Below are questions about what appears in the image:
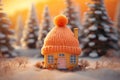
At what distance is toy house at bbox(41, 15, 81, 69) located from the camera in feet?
69.3

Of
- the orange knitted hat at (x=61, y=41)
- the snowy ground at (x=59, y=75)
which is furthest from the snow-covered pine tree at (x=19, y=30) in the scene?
the snowy ground at (x=59, y=75)

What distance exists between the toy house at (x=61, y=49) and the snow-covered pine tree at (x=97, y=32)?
11576 millimetres

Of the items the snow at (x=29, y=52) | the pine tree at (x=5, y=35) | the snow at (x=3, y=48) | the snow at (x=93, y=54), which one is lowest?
the snow at (x=29, y=52)

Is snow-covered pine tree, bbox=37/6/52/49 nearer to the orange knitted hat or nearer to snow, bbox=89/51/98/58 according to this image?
snow, bbox=89/51/98/58

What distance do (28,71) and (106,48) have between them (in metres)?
15.0

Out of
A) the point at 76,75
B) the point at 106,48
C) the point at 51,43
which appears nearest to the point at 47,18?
the point at 106,48

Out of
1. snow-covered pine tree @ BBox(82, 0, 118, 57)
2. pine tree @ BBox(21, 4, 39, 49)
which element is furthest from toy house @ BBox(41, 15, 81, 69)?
pine tree @ BBox(21, 4, 39, 49)

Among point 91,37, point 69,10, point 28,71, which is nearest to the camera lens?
point 28,71

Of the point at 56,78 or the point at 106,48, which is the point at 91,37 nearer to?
the point at 106,48

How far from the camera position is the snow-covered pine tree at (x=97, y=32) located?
33219mm

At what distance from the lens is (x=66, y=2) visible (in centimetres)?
3719

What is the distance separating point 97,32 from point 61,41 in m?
12.8

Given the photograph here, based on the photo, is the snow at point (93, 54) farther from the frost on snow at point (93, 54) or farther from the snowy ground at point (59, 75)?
the snowy ground at point (59, 75)

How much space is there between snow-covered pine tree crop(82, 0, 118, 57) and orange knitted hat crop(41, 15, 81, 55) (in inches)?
453
